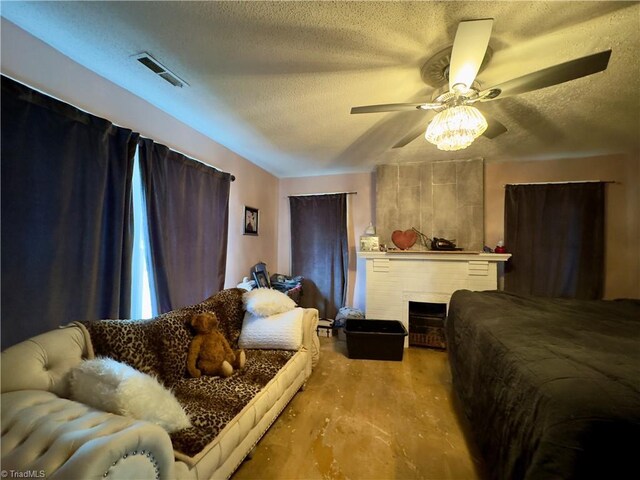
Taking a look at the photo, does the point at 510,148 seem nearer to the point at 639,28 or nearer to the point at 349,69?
the point at 639,28

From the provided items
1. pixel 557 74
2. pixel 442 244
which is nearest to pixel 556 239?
pixel 442 244

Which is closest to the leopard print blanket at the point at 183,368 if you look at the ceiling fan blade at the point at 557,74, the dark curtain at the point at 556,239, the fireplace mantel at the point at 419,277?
the fireplace mantel at the point at 419,277

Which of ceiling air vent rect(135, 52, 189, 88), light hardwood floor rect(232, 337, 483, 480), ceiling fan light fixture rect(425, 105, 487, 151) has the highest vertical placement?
ceiling air vent rect(135, 52, 189, 88)

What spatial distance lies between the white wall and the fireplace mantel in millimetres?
1609

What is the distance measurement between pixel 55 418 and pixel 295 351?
4.62ft

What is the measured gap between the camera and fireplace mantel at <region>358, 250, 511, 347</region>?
297 centimetres

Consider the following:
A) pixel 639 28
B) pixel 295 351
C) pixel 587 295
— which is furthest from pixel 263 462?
pixel 587 295

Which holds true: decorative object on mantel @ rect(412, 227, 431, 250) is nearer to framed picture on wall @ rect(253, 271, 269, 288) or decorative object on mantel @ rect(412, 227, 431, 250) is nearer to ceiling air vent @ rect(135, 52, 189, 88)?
framed picture on wall @ rect(253, 271, 269, 288)

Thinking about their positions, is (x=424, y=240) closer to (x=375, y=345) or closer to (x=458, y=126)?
(x=375, y=345)

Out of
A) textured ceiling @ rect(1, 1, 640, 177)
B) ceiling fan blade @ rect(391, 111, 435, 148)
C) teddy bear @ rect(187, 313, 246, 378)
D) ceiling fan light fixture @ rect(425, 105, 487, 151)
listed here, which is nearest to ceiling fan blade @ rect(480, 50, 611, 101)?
ceiling fan light fixture @ rect(425, 105, 487, 151)

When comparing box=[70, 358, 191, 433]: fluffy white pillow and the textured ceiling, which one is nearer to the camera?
box=[70, 358, 191, 433]: fluffy white pillow

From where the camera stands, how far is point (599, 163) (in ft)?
9.93

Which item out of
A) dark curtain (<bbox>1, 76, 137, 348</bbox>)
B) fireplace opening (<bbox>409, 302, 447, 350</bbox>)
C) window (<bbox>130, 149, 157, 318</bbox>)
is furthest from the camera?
fireplace opening (<bbox>409, 302, 447, 350</bbox>)

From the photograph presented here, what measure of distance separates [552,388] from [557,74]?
138cm
